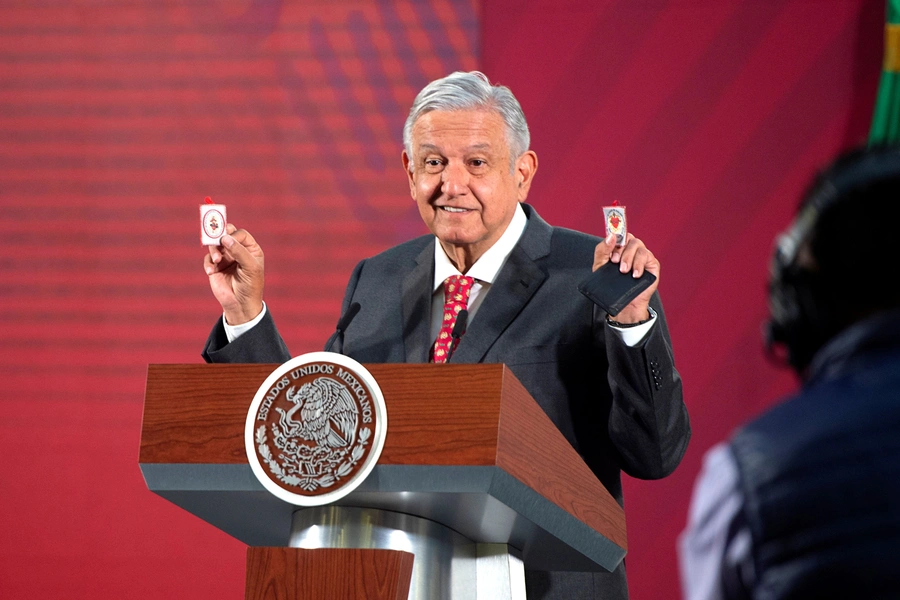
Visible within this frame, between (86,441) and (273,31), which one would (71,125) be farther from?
(86,441)

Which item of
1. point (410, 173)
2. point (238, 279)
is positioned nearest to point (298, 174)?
point (410, 173)

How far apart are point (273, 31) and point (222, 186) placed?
1.89ft

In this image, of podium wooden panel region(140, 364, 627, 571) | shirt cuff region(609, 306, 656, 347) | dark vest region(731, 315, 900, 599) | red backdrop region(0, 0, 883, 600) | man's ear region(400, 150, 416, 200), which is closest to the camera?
dark vest region(731, 315, 900, 599)

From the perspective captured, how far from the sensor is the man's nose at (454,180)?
2092 millimetres

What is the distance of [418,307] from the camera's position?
2092mm

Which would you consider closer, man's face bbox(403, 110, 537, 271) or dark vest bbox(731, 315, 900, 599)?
dark vest bbox(731, 315, 900, 599)

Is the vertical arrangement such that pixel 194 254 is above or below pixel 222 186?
below

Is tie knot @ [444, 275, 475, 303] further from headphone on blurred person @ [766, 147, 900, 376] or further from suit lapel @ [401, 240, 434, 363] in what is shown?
headphone on blurred person @ [766, 147, 900, 376]

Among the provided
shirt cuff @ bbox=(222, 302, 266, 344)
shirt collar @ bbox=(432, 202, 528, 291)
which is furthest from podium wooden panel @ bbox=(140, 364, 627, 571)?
shirt collar @ bbox=(432, 202, 528, 291)

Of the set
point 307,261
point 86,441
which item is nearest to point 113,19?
point 307,261

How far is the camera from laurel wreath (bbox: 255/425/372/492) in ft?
4.14

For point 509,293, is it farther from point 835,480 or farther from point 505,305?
point 835,480

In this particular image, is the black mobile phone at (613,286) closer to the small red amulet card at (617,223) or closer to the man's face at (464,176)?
the small red amulet card at (617,223)

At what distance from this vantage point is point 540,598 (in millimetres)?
1800
